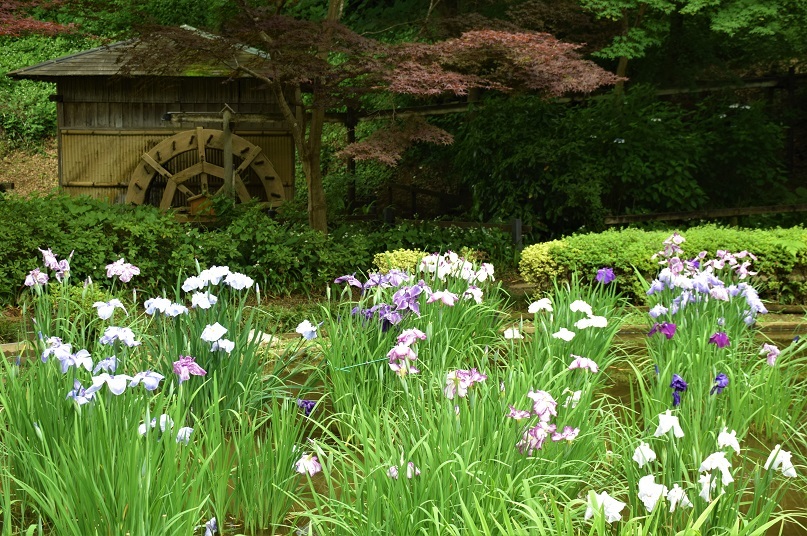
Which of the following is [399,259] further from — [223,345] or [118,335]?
A: [118,335]

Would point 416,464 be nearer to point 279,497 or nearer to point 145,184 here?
point 279,497

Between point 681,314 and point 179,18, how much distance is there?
67.4ft

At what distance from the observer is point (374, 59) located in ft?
31.3

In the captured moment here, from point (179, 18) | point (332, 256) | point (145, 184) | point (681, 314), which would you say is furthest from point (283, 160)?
point (681, 314)

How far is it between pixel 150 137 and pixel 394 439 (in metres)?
13.5

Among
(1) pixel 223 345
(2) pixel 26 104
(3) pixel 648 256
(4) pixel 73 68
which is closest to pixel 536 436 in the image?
(1) pixel 223 345

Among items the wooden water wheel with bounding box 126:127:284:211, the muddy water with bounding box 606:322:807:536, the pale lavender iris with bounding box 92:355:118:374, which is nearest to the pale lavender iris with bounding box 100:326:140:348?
the pale lavender iris with bounding box 92:355:118:374

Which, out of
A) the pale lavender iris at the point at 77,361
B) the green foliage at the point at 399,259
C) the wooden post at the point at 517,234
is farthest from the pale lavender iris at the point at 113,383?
the wooden post at the point at 517,234

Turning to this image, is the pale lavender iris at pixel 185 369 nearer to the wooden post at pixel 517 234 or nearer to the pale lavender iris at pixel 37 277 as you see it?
the pale lavender iris at pixel 37 277

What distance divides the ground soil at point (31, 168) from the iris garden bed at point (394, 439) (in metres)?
18.1

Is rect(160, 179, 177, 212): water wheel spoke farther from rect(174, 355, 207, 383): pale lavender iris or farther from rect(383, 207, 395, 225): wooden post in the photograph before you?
rect(174, 355, 207, 383): pale lavender iris

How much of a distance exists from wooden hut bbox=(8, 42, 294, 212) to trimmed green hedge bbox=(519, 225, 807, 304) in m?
7.79

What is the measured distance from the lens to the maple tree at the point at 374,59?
9383mm

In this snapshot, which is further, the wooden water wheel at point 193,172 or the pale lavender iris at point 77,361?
the wooden water wheel at point 193,172
